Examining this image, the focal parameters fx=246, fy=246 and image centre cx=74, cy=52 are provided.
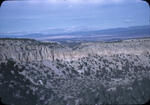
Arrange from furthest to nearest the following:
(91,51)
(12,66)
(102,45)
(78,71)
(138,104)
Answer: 1. (102,45)
2. (91,51)
3. (78,71)
4. (12,66)
5. (138,104)

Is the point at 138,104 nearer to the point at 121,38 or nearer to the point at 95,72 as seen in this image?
the point at 95,72

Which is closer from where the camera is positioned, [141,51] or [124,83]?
[124,83]

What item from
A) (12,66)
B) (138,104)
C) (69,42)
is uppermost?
(69,42)

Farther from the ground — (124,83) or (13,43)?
(13,43)

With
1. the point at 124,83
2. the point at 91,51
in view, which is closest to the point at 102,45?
the point at 91,51

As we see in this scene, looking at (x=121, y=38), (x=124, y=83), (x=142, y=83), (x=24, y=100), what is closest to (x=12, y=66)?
(x=24, y=100)

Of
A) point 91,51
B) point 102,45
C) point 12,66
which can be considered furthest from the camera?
point 102,45
